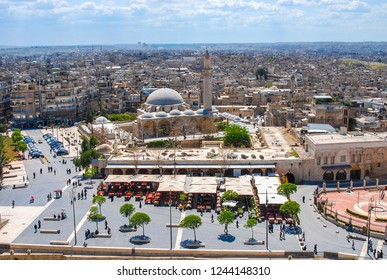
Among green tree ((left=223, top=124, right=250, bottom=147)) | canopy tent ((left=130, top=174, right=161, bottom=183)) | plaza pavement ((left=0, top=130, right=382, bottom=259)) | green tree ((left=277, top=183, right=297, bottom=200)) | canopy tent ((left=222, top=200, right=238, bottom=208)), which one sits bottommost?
plaza pavement ((left=0, top=130, right=382, bottom=259))

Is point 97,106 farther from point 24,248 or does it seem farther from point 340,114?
point 24,248

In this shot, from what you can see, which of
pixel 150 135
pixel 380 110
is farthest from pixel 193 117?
pixel 380 110

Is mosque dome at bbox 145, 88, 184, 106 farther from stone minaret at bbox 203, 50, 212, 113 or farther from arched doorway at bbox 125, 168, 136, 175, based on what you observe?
arched doorway at bbox 125, 168, 136, 175

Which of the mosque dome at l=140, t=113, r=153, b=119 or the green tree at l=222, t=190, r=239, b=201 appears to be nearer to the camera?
the green tree at l=222, t=190, r=239, b=201

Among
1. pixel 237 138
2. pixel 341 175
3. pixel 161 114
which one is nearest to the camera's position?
pixel 341 175

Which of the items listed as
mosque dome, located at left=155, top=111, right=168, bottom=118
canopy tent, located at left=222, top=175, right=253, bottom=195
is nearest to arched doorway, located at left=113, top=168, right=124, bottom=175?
canopy tent, located at left=222, top=175, right=253, bottom=195

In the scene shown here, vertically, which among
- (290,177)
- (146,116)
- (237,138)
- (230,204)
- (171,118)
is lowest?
(290,177)

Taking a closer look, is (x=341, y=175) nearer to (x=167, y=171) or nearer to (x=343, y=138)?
(x=343, y=138)

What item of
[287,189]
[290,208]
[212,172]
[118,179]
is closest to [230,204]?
[287,189]

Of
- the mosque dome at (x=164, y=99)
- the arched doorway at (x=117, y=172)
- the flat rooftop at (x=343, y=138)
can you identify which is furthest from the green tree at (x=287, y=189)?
the mosque dome at (x=164, y=99)
